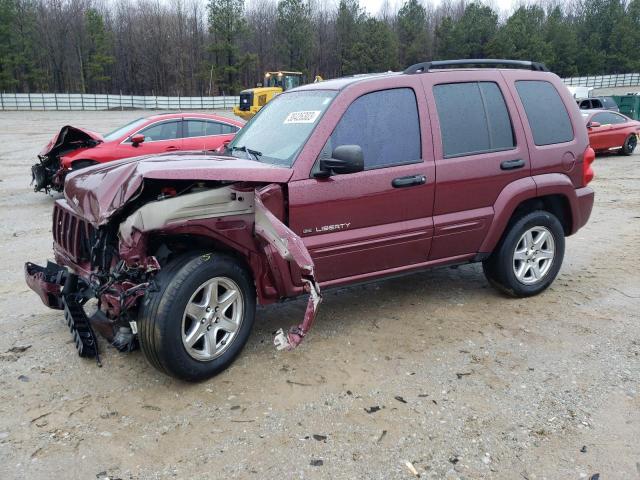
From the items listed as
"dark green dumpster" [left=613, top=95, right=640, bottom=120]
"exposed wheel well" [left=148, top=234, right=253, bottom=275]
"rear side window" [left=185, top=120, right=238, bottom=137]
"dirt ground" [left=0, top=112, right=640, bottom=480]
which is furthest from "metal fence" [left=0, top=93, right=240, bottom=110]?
"exposed wheel well" [left=148, top=234, right=253, bottom=275]

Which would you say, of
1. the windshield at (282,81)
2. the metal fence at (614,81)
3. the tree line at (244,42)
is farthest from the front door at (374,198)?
the metal fence at (614,81)

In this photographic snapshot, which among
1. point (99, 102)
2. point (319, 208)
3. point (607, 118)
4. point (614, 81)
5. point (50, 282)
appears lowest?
point (50, 282)

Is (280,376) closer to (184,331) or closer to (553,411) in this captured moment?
(184,331)

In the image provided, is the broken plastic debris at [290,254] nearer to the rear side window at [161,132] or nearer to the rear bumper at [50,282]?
the rear bumper at [50,282]

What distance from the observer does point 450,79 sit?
180 inches

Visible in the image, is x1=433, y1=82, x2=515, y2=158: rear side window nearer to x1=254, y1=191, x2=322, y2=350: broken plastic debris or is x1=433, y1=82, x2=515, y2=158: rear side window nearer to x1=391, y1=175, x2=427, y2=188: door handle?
x1=391, y1=175, x2=427, y2=188: door handle

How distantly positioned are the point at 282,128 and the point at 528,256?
8.30 feet

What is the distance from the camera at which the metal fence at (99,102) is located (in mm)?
44531

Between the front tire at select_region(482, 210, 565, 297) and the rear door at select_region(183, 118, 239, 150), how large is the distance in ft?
22.1

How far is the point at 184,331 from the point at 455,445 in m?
1.78

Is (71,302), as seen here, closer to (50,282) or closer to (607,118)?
(50,282)

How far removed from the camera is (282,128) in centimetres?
436

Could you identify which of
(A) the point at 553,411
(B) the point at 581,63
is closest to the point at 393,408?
(A) the point at 553,411

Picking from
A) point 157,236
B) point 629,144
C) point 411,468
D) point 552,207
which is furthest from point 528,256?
point 629,144
